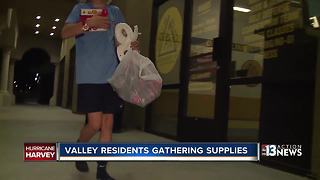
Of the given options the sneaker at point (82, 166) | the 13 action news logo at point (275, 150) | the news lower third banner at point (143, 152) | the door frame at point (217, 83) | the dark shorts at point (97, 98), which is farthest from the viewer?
the door frame at point (217, 83)

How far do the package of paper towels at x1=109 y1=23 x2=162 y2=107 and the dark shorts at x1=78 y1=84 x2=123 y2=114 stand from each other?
0.11 m

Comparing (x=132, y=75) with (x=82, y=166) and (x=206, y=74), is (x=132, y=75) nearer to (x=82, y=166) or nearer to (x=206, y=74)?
(x=82, y=166)

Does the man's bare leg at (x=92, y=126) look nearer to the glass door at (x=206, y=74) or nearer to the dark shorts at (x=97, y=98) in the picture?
the dark shorts at (x=97, y=98)

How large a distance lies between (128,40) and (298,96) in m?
1.41

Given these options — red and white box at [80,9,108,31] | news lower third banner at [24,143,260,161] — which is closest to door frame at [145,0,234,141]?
red and white box at [80,9,108,31]

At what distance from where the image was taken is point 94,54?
7.41 feet

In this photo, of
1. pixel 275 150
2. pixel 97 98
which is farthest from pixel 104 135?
pixel 275 150

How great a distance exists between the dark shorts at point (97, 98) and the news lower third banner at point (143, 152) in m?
0.52

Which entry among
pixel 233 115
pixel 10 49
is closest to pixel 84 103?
pixel 233 115

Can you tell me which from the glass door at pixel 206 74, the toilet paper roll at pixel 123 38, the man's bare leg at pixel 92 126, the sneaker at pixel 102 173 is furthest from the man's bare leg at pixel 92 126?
the glass door at pixel 206 74

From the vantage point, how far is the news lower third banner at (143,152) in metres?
1.73

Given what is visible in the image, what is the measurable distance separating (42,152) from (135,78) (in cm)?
57

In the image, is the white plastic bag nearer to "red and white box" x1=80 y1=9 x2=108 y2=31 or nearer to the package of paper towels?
the package of paper towels

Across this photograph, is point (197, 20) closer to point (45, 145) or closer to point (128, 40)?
point (128, 40)
